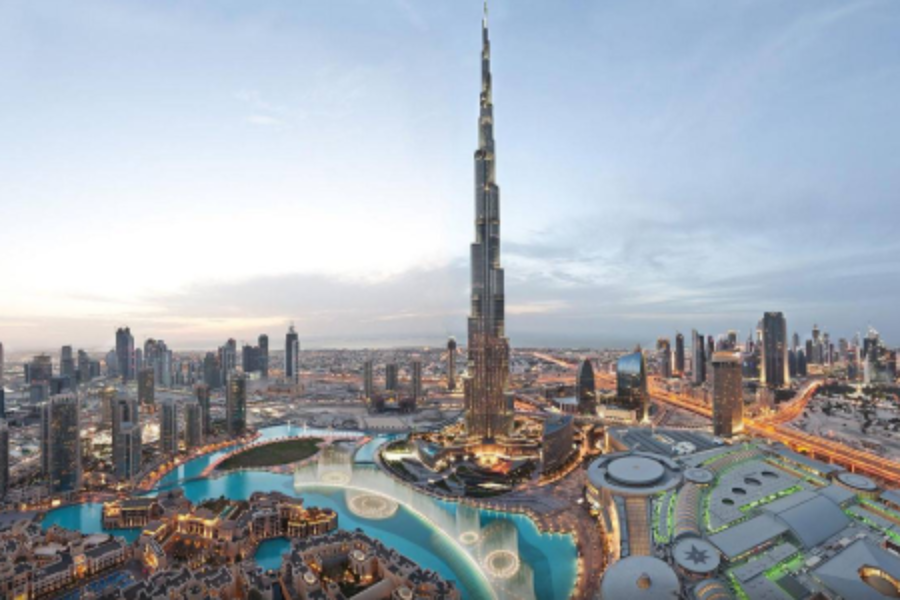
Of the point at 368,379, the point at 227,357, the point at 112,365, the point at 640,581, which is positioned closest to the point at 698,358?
the point at 368,379

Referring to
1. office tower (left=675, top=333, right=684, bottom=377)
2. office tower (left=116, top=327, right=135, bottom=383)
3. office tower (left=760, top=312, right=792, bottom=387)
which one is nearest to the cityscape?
office tower (left=760, top=312, right=792, bottom=387)

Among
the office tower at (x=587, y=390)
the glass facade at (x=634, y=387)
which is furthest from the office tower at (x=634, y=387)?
the office tower at (x=587, y=390)

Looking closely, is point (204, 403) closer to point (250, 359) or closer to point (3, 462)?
point (3, 462)

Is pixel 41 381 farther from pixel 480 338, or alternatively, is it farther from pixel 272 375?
pixel 480 338

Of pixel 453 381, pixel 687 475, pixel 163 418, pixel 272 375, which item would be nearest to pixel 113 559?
pixel 163 418

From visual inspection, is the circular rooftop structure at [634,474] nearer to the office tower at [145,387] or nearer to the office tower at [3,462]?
the office tower at [3,462]
